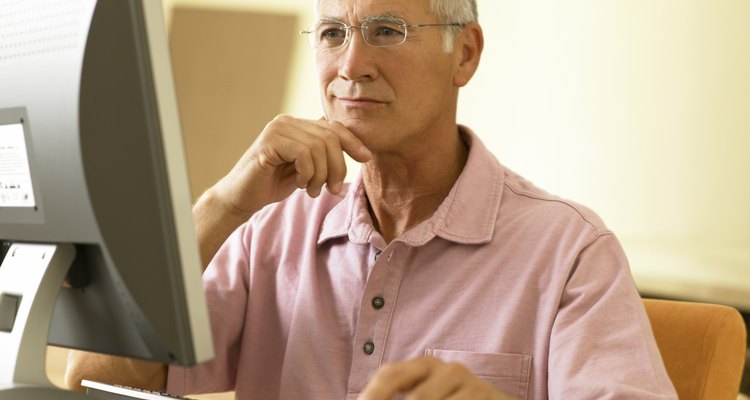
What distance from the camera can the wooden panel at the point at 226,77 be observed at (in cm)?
331

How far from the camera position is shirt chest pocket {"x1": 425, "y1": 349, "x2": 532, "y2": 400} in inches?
48.0

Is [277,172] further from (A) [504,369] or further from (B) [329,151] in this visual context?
(A) [504,369]

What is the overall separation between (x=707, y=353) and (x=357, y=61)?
25.7 inches

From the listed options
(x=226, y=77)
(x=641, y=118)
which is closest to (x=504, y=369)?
(x=641, y=118)

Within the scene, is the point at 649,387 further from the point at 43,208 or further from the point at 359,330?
the point at 43,208

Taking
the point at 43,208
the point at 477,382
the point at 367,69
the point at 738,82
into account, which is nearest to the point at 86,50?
the point at 43,208

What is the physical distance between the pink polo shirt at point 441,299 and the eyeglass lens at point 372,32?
216 millimetres

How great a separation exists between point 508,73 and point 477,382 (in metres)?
1.88

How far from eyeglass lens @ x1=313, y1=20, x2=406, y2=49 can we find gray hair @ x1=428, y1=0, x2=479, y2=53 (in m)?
0.07

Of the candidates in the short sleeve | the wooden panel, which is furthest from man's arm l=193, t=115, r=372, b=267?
the wooden panel

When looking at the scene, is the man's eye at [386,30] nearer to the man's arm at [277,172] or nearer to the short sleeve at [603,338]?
the man's arm at [277,172]

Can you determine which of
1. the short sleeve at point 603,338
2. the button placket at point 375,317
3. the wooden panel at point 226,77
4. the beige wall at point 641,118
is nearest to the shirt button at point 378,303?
the button placket at point 375,317

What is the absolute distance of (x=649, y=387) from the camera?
1092mm

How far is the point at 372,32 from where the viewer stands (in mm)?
1380
